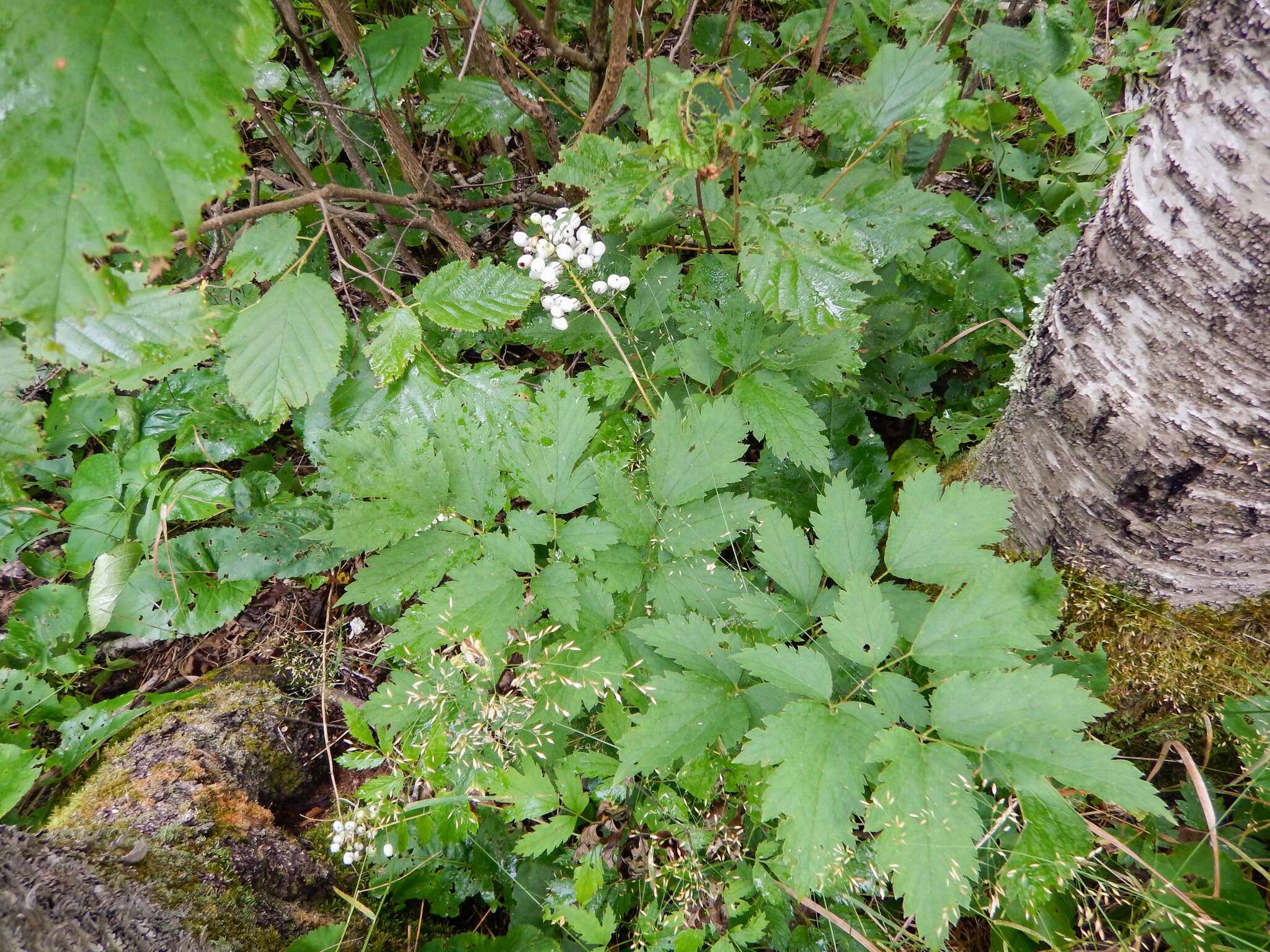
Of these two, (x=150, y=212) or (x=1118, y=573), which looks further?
(x=1118, y=573)

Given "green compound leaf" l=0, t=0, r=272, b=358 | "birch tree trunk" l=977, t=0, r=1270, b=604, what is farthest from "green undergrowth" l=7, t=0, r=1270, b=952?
"birch tree trunk" l=977, t=0, r=1270, b=604

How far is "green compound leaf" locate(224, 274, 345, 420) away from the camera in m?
1.51

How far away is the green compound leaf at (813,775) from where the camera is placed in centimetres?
118

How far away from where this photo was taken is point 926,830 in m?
1.17

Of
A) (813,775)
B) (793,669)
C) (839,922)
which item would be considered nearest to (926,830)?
(813,775)

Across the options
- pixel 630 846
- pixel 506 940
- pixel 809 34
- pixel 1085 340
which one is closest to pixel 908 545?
pixel 1085 340

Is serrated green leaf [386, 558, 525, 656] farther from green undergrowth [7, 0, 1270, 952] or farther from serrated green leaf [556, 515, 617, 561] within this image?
serrated green leaf [556, 515, 617, 561]

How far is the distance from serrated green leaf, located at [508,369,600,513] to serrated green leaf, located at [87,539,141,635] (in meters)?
1.82

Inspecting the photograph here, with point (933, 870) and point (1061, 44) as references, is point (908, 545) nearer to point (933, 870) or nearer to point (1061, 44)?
point (933, 870)

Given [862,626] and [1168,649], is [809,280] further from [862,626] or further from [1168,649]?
[1168,649]

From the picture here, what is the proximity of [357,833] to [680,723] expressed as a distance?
108cm

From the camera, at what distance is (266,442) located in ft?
8.96

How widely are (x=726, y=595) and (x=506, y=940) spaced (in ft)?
3.57

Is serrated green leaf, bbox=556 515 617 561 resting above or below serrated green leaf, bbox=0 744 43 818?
above
